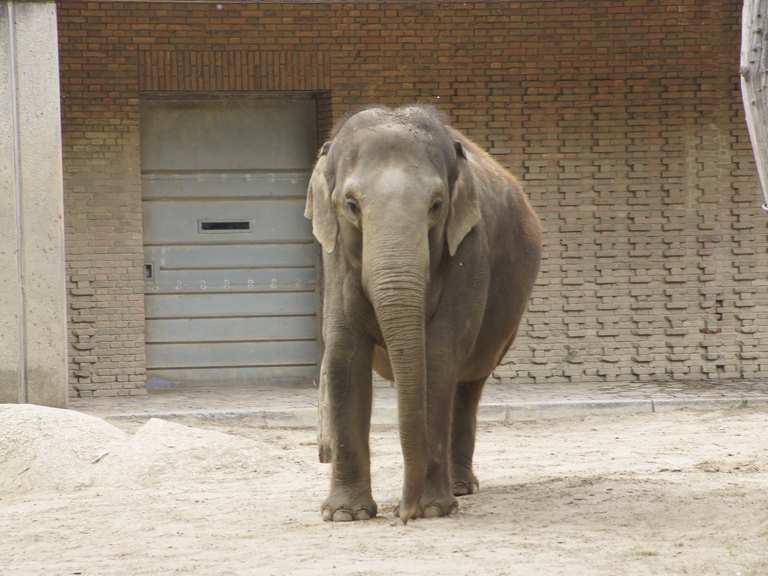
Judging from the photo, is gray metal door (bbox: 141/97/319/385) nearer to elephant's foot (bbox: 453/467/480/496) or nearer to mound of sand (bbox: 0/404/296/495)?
mound of sand (bbox: 0/404/296/495)

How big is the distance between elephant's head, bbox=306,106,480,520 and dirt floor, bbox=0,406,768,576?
70 centimetres

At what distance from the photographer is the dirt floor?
6.54m

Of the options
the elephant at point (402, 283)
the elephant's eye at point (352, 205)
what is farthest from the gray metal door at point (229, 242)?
the elephant's eye at point (352, 205)

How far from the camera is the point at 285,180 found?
15516 mm

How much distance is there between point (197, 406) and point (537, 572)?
784 cm

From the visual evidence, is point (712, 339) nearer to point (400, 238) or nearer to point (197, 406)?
point (197, 406)

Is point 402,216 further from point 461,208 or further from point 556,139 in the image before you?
point 556,139

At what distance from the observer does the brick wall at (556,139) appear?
14.7 m

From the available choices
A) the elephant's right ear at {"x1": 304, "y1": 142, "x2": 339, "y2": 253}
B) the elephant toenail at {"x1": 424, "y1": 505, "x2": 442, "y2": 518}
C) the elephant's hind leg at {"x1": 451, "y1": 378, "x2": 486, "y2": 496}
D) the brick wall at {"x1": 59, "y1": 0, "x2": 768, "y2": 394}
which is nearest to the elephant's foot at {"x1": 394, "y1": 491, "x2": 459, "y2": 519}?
the elephant toenail at {"x1": 424, "y1": 505, "x2": 442, "y2": 518}

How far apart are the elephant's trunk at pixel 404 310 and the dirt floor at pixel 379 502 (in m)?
0.52

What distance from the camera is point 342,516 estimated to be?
7645 mm

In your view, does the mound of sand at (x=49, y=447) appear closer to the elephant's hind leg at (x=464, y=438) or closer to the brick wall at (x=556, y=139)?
the elephant's hind leg at (x=464, y=438)

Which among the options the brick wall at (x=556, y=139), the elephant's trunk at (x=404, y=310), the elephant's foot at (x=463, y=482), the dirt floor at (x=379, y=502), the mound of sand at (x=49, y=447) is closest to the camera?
the dirt floor at (x=379, y=502)

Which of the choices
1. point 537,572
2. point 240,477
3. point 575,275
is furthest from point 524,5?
point 537,572
